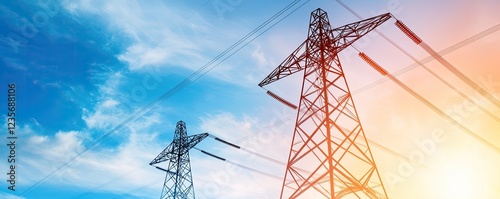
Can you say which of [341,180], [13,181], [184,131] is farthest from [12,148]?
[341,180]

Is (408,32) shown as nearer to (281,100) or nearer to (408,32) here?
(408,32)

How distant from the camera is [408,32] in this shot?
13781 mm

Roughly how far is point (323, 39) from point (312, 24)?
1.38 metres

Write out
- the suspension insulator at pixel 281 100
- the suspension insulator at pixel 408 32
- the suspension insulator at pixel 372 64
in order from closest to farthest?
the suspension insulator at pixel 408 32, the suspension insulator at pixel 372 64, the suspension insulator at pixel 281 100

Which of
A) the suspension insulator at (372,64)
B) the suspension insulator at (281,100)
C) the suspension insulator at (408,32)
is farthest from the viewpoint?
the suspension insulator at (281,100)

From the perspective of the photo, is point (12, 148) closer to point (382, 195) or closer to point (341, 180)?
point (341, 180)

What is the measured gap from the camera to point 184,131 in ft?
86.6

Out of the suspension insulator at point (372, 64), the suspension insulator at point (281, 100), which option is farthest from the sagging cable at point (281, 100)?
the suspension insulator at point (372, 64)

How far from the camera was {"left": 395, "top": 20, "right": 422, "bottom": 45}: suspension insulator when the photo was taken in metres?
13.6

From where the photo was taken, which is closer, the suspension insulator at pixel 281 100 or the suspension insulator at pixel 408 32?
the suspension insulator at pixel 408 32

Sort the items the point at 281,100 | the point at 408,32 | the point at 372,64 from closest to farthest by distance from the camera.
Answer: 1. the point at 408,32
2. the point at 372,64
3. the point at 281,100

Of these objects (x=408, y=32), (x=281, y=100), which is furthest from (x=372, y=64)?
(x=281, y=100)

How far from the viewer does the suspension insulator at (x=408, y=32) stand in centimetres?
1356

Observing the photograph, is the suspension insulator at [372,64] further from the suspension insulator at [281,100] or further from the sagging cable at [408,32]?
the suspension insulator at [281,100]
